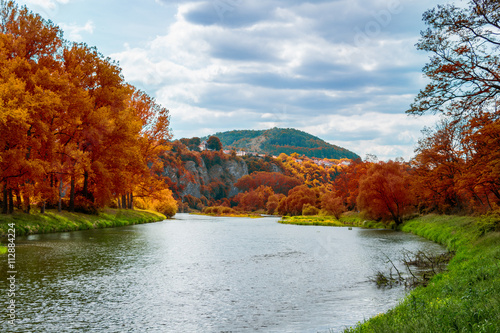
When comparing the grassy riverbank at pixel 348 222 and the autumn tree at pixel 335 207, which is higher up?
the autumn tree at pixel 335 207

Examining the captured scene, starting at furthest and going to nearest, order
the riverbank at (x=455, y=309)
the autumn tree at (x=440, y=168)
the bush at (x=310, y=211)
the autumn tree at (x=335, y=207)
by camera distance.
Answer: the bush at (x=310, y=211)
the autumn tree at (x=335, y=207)
the autumn tree at (x=440, y=168)
the riverbank at (x=455, y=309)

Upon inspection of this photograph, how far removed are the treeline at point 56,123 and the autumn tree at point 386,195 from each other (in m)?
32.3

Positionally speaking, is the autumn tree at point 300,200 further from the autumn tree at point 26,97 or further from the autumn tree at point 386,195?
the autumn tree at point 26,97

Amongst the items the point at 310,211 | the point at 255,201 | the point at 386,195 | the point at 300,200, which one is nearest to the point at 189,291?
the point at 386,195

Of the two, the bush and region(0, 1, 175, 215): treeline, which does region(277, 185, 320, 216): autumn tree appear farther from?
region(0, 1, 175, 215): treeline

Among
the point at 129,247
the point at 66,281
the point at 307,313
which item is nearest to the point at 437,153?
the point at 129,247

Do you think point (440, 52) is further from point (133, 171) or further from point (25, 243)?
point (133, 171)

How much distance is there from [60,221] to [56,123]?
986 cm

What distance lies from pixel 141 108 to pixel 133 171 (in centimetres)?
1198

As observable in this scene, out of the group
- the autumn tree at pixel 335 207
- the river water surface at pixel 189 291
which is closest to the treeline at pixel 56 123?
the river water surface at pixel 189 291

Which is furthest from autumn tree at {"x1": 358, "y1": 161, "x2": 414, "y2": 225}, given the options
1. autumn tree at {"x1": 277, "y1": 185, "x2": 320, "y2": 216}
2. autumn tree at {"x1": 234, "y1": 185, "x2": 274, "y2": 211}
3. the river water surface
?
autumn tree at {"x1": 234, "y1": 185, "x2": 274, "y2": 211}

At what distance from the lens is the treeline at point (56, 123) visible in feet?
105

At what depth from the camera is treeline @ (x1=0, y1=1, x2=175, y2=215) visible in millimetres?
31922

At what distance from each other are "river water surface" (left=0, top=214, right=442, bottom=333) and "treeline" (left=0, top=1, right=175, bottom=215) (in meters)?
8.85
